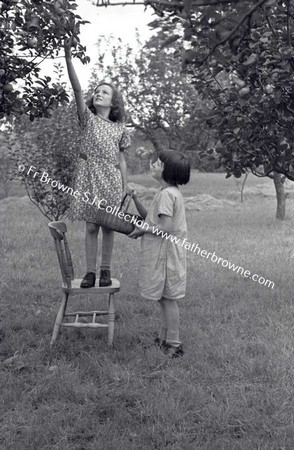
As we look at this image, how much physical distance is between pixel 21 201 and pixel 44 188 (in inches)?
367

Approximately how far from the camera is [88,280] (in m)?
4.54

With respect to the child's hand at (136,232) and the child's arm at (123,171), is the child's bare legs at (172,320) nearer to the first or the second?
the child's hand at (136,232)

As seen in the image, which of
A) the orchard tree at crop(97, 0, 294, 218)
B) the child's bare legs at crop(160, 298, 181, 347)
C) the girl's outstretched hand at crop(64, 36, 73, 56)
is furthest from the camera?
the child's bare legs at crop(160, 298, 181, 347)

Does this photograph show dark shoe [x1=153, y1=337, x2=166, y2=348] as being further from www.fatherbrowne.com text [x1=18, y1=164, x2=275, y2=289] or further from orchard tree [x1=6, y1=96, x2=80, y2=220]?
orchard tree [x1=6, y1=96, x2=80, y2=220]

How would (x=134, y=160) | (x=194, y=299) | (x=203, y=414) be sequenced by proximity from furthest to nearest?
1. (x=134, y=160)
2. (x=194, y=299)
3. (x=203, y=414)

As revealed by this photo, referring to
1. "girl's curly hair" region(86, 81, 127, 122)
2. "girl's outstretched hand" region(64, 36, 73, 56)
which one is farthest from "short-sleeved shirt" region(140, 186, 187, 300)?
"girl's outstretched hand" region(64, 36, 73, 56)

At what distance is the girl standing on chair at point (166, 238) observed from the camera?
13.8ft

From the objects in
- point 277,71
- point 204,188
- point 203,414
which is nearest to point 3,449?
point 203,414

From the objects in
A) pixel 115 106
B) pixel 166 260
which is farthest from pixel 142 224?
pixel 115 106

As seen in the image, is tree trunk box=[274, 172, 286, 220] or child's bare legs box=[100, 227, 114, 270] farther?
tree trunk box=[274, 172, 286, 220]

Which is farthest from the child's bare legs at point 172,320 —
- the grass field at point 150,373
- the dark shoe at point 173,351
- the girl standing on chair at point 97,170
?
the girl standing on chair at point 97,170

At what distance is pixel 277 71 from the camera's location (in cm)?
388

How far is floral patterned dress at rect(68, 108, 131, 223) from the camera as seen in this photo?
15.0ft

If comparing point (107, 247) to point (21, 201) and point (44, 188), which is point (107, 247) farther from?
point (21, 201)
